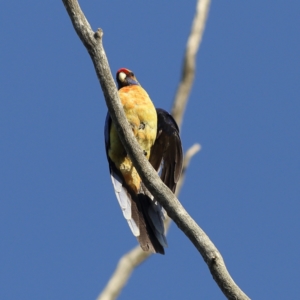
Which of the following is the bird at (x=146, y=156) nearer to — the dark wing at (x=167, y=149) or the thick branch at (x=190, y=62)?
the dark wing at (x=167, y=149)

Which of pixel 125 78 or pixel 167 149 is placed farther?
pixel 125 78

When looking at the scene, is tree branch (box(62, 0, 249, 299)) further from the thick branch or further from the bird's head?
the bird's head

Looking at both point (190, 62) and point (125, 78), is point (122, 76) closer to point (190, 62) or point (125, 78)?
point (125, 78)

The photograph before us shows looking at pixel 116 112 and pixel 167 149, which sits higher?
pixel 167 149

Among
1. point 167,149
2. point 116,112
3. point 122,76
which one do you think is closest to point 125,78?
point 122,76

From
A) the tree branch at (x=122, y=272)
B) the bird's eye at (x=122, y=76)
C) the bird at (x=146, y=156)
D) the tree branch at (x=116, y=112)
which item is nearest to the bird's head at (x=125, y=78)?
the bird's eye at (x=122, y=76)

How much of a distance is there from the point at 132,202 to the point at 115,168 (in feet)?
1.46

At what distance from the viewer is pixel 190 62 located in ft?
18.9

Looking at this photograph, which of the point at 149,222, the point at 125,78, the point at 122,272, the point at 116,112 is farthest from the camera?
the point at 125,78

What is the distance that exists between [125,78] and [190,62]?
0.93 metres

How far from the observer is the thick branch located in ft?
18.8

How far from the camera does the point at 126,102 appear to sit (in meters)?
5.51

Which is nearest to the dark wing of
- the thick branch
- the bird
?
the bird

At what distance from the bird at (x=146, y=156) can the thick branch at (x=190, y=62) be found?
0.91ft
